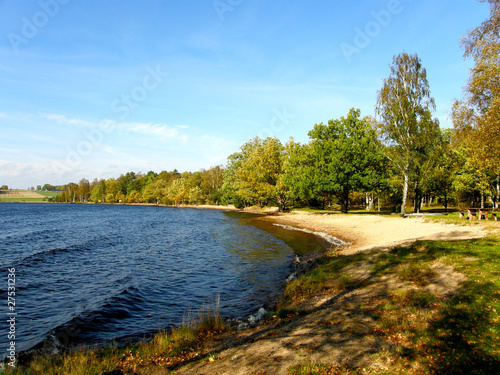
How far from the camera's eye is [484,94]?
2066 cm

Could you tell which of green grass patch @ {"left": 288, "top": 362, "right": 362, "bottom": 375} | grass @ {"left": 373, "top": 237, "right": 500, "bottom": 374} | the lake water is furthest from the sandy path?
green grass patch @ {"left": 288, "top": 362, "right": 362, "bottom": 375}

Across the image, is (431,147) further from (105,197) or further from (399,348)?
(105,197)

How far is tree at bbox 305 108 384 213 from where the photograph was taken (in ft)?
145

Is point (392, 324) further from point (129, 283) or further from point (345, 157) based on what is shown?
point (345, 157)

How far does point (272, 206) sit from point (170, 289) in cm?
6821

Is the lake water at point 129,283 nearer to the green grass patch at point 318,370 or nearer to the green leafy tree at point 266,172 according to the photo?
the green grass patch at point 318,370

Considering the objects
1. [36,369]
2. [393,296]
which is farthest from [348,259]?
[36,369]

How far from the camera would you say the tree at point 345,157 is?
4409 centimetres

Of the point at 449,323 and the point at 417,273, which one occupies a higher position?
the point at 417,273

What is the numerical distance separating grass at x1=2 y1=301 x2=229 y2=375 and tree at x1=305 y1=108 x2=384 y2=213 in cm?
3817

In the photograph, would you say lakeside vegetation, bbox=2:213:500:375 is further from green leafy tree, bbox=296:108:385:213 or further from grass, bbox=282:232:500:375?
green leafy tree, bbox=296:108:385:213

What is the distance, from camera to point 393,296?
390 inches

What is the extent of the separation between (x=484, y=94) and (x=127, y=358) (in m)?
26.3

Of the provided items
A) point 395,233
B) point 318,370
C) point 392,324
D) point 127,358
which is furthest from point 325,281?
point 395,233
